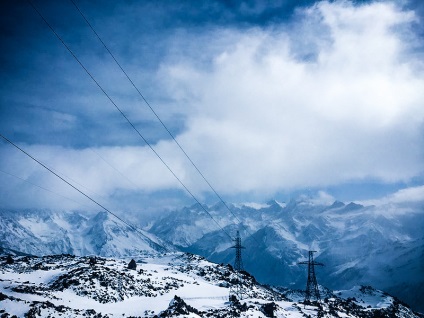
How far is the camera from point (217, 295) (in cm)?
9112

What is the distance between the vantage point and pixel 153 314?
65812 mm

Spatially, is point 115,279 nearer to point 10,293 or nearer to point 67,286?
point 67,286

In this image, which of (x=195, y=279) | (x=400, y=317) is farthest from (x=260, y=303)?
(x=400, y=317)

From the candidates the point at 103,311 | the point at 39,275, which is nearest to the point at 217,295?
the point at 103,311

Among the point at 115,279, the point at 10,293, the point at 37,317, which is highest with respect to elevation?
the point at 115,279

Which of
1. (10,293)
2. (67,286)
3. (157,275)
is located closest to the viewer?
(10,293)

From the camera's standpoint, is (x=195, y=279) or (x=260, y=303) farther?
(x=195, y=279)

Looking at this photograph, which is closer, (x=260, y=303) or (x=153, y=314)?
(x=153, y=314)

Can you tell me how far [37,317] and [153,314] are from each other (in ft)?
73.4

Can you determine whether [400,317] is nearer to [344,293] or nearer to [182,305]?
[344,293]

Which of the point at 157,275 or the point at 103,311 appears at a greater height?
the point at 157,275

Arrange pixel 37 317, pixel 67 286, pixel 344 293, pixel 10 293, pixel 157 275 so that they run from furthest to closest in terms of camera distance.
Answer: pixel 344 293 → pixel 157 275 → pixel 67 286 → pixel 10 293 → pixel 37 317

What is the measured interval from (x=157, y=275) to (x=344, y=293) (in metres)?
126

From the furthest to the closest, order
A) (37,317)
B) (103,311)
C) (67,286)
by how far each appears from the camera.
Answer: (67,286) → (103,311) → (37,317)
